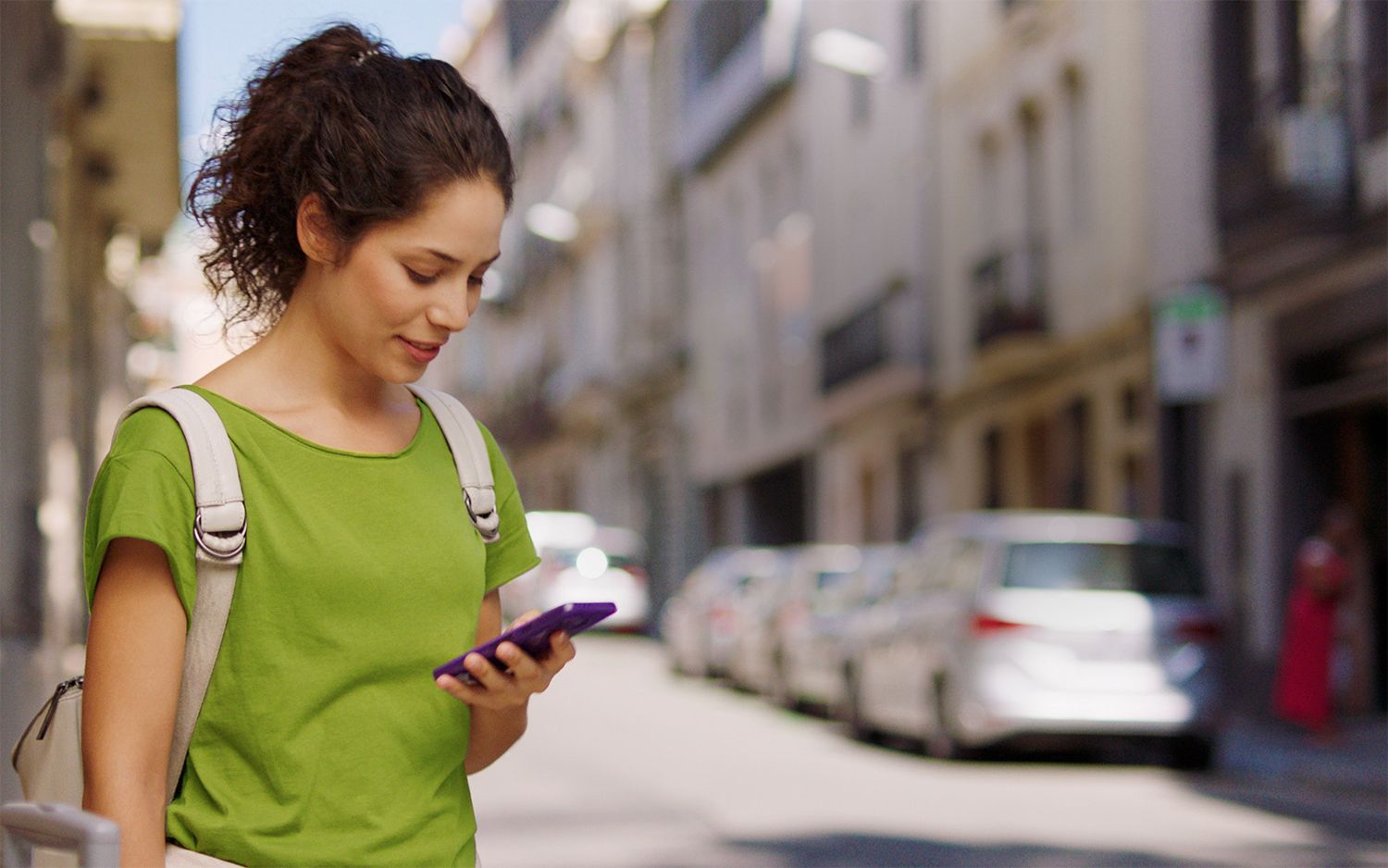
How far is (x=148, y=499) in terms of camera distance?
2.51m

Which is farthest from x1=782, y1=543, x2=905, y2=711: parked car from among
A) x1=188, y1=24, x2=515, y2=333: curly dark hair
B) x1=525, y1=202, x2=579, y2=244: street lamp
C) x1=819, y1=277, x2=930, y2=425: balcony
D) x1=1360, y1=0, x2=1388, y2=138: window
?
x1=525, y1=202, x2=579, y2=244: street lamp

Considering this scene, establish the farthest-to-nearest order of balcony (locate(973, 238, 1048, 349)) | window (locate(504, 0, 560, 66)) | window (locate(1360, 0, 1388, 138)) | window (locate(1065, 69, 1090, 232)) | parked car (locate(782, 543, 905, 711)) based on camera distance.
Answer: window (locate(504, 0, 560, 66)), balcony (locate(973, 238, 1048, 349)), window (locate(1065, 69, 1090, 232)), parked car (locate(782, 543, 905, 711)), window (locate(1360, 0, 1388, 138))

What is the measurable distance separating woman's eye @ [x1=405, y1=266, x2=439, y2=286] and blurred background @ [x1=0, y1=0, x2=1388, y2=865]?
44cm

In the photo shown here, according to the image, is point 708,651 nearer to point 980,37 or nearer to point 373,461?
point 980,37

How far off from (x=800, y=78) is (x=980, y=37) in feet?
34.9

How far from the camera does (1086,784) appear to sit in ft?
48.4

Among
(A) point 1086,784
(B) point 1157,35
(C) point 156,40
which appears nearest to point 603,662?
(B) point 1157,35

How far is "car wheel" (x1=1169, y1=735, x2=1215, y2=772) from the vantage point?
16156 mm

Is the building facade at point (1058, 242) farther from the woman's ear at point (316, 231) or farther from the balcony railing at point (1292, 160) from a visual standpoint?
A: the woman's ear at point (316, 231)

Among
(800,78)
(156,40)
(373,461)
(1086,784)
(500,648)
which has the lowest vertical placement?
(1086,784)

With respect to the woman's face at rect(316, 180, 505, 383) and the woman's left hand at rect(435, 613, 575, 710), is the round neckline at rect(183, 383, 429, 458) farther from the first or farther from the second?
the woman's left hand at rect(435, 613, 575, 710)

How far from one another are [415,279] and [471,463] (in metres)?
0.26

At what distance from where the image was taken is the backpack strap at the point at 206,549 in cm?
254

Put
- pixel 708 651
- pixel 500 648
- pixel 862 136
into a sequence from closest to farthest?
pixel 500 648, pixel 708 651, pixel 862 136
